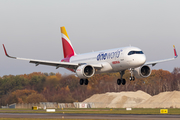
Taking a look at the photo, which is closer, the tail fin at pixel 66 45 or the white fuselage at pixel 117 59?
the white fuselage at pixel 117 59

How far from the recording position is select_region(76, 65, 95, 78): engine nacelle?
2106 inches

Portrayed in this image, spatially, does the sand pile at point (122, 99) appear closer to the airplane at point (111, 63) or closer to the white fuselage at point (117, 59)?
the airplane at point (111, 63)

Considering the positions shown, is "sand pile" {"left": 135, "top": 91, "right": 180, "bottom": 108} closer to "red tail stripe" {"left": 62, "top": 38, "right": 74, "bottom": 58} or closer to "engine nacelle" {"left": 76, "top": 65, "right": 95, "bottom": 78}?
"red tail stripe" {"left": 62, "top": 38, "right": 74, "bottom": 58}

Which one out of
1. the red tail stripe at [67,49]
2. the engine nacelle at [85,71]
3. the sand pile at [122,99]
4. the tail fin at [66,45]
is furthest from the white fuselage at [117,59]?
the sand pile at [122,99]

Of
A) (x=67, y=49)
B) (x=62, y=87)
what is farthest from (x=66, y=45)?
(x=62, y=87)

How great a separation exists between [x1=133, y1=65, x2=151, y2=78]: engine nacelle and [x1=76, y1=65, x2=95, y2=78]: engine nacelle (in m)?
7.35

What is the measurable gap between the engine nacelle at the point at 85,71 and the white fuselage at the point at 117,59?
1531 millimetres

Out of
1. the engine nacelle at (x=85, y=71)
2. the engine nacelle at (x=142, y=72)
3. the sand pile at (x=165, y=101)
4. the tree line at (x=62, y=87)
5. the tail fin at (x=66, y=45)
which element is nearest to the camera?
the engine nacelle at (x=85, y=71)

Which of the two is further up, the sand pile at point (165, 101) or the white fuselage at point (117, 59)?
the white fuselage at point (117, 59)

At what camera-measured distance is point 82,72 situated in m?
53.4

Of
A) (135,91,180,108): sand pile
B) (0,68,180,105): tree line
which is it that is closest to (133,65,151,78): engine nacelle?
(0,68,180,105): tree line

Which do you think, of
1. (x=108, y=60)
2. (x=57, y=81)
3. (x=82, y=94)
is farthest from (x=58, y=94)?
(x=108, y=60)

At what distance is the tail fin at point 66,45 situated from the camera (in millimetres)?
68375

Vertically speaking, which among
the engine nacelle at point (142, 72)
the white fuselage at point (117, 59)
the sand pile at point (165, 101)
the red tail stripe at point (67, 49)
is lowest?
the sand pile at point (165, 101)
